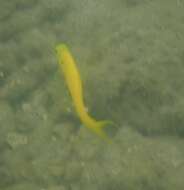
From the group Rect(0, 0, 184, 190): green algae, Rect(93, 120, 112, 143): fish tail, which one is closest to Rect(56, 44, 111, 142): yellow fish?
Rect(93, 120, 112, 143): fish tail

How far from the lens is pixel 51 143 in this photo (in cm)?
408

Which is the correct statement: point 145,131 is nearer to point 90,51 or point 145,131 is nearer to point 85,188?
point 85,188

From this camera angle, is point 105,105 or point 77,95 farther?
point 105,105

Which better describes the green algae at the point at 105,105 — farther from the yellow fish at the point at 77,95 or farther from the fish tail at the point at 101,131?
the yellow fish at the point at 77,95

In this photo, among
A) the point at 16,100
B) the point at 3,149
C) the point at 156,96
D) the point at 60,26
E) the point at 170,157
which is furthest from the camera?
the point at 60,26

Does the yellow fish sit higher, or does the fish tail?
the yellow fish

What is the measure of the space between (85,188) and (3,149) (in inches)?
42.1

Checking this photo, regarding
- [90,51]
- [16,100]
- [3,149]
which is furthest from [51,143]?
[90,51]

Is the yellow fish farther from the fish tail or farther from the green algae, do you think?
the green algae

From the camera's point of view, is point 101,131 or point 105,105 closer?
point 101,131

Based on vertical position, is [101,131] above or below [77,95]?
below

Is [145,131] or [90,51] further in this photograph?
[90,51]

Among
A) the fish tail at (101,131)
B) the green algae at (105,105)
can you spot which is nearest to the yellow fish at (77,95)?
the fish tail at (101,131)

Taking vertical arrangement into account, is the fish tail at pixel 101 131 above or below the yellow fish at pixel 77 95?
below
